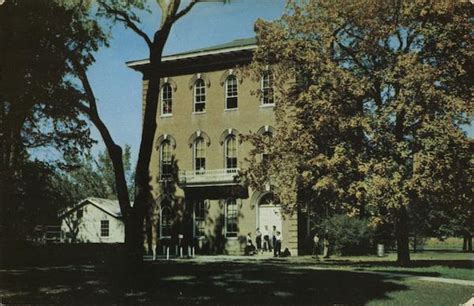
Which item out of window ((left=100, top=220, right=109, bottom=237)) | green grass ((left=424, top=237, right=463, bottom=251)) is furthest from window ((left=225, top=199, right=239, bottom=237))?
green grass ((left=424, top=237, right=463, bottom=251))

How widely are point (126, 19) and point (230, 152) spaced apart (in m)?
18.1

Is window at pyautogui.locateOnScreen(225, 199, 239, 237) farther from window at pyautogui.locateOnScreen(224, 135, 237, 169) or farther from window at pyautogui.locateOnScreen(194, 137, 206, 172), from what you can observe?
window at pyautogui.locateOnScreen(194, 137, 206, 172)

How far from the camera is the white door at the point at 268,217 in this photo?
30.7 metres

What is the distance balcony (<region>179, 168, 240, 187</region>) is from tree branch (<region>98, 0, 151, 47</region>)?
16.6 metres

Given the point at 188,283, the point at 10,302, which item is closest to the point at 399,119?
the point at 188,283

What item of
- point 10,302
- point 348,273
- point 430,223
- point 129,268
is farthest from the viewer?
point 430,223

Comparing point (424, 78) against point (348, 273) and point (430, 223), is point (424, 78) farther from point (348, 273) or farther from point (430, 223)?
point (430, 223)

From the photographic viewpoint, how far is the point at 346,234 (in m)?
30.1

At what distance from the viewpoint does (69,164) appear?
20.1 metres

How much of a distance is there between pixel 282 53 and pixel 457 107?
22.7 feet

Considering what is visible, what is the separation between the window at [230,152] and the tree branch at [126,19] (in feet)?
56.8

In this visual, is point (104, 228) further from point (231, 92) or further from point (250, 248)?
point (231, 92)

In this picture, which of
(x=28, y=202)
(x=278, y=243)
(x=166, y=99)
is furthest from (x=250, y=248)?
(x=28, y=202)

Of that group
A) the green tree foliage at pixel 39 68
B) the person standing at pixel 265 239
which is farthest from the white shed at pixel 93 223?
the green tree foliage at pixel 39 68
